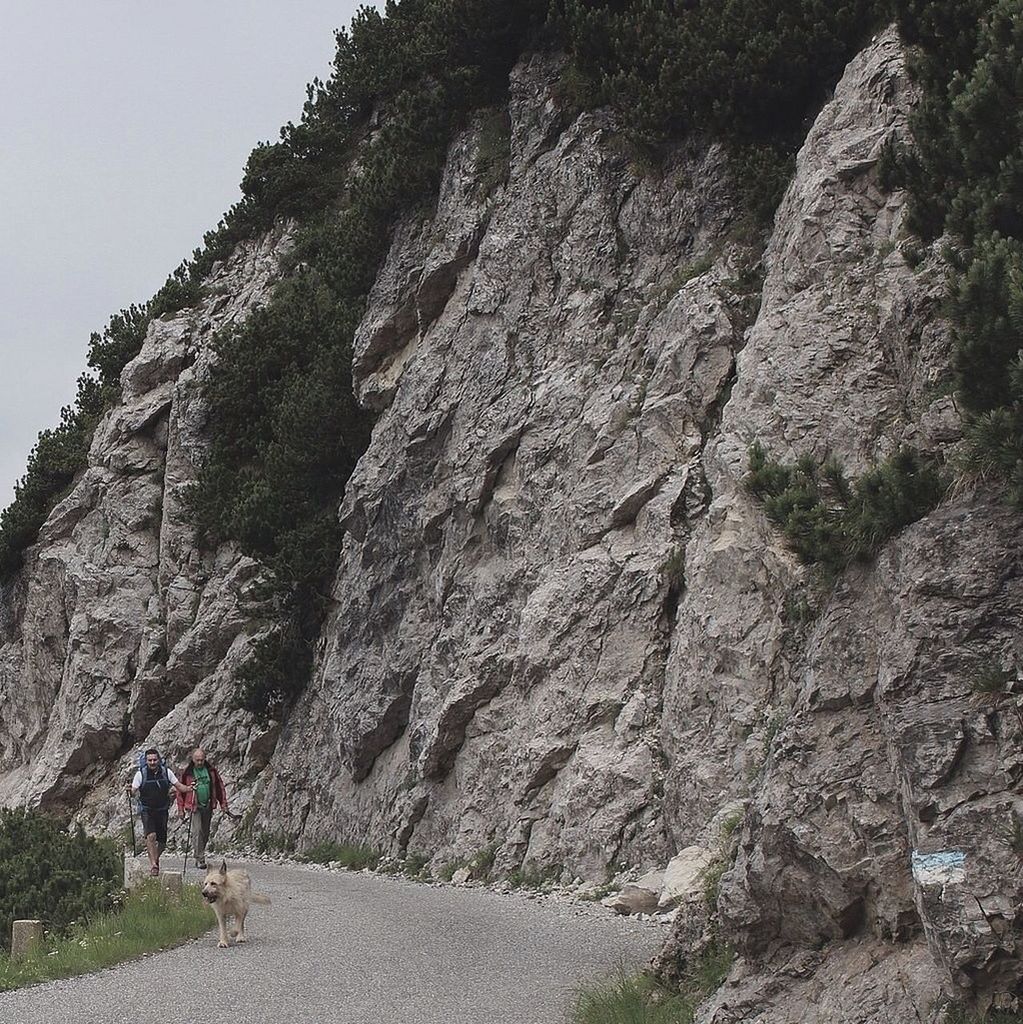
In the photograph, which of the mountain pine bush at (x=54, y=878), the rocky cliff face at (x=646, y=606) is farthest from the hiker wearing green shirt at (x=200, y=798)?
the rocky cliff face at (x=646, y=606)

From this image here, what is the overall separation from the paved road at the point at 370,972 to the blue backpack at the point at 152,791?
2.46m

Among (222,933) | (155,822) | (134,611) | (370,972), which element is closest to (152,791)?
(155,822)

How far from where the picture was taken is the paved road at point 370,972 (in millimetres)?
8523

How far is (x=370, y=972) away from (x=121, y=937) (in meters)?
3.18

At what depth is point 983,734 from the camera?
19.0ft

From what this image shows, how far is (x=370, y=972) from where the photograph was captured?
394 inches

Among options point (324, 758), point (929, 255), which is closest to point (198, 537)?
point (324, 758)

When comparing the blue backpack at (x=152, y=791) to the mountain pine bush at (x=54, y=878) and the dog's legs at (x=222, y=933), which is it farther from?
the dog's legs at (x=222, y=933)

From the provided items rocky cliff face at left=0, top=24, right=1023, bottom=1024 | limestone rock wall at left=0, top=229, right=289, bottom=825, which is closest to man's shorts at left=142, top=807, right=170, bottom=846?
rocky cliff face at left=0, top=24, right=1023, bottom=1024

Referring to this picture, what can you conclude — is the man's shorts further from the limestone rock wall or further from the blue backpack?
the limestone rock wall

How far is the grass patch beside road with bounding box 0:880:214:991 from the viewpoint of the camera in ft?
34.4

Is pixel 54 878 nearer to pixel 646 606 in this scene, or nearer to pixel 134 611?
pixel 646 606

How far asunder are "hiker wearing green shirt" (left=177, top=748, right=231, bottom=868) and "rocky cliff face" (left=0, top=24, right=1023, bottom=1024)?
389 centimetres

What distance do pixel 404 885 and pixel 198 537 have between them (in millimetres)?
19100
